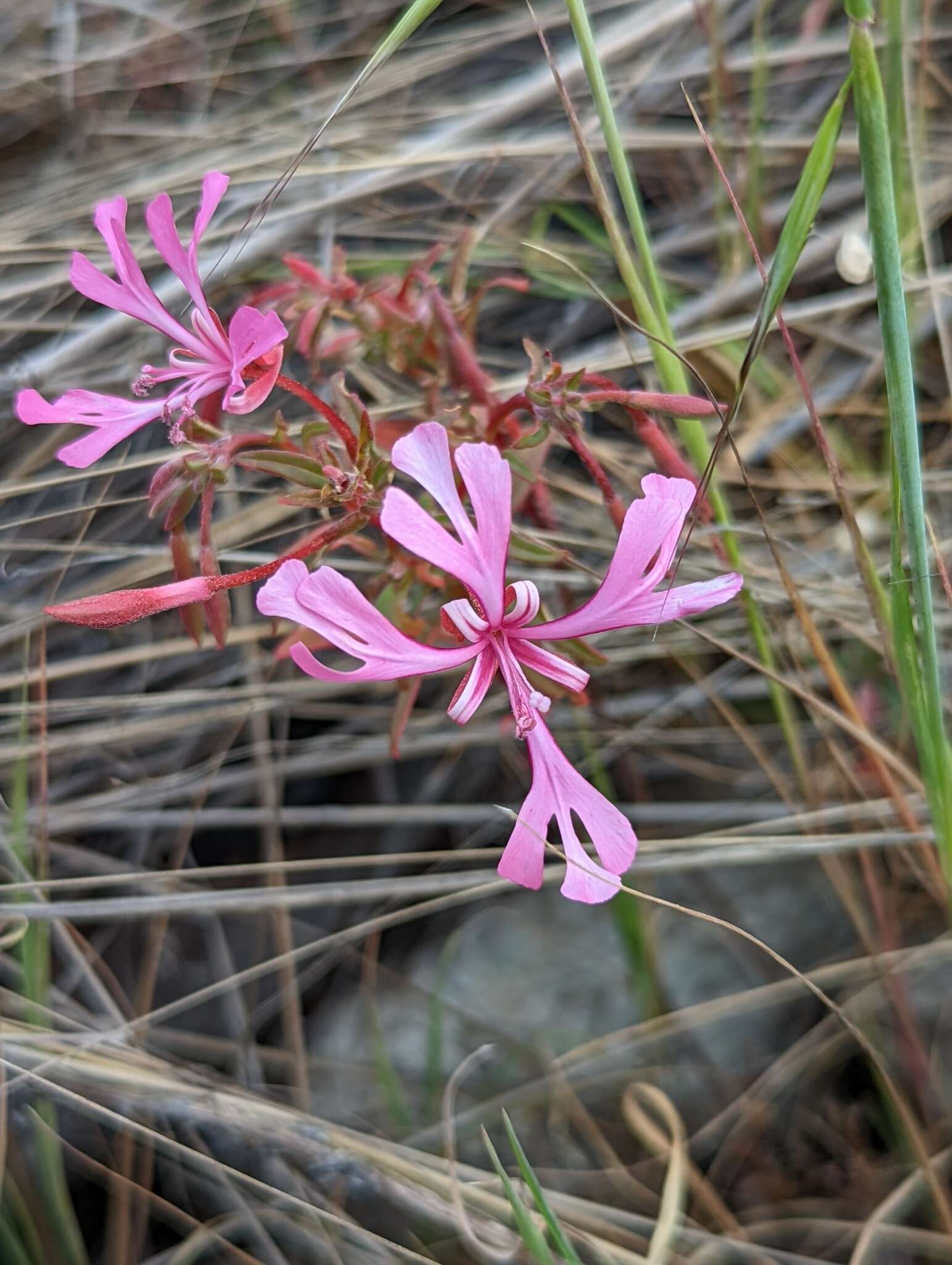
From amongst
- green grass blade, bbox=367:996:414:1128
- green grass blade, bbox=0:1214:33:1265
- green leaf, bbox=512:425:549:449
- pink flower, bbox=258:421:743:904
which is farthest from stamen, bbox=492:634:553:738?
green grass blade, bbox=0:1214:33:1265

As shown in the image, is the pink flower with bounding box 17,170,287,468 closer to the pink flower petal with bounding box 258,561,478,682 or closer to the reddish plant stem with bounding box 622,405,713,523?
the pink flower petal with bounding box 258,561,478,682

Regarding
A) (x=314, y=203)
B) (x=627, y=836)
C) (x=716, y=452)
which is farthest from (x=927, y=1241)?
(x=314, y=203)

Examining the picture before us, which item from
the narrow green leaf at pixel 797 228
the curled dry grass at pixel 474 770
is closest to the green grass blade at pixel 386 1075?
the curled dry grass at pixel 474 770

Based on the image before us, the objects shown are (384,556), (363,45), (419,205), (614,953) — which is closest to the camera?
(384,556)

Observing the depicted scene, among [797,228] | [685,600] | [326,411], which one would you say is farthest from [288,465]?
[797,228]

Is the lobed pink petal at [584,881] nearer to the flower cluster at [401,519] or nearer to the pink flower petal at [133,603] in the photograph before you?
the flower cluster at [401,519]

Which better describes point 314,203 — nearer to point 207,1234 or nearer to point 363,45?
point 363,45
